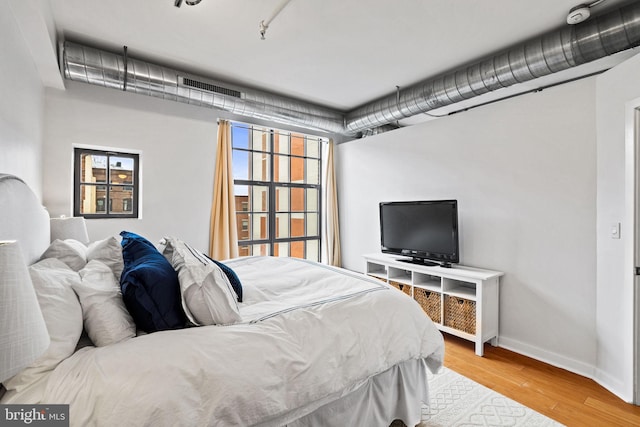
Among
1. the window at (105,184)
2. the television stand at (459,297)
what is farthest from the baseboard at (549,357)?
the window at (105,184)

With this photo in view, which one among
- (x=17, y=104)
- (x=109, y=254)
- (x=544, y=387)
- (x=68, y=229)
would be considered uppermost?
(x=17, y=104)

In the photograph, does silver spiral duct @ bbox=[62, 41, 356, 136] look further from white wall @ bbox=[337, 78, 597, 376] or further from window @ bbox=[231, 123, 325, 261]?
white wall @ bbox=[337, 78, 597, 376]

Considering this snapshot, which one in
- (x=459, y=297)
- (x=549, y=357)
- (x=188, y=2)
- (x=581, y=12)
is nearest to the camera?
(x=188, y=2)

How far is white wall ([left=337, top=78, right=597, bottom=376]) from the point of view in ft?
8.43

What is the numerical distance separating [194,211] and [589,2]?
13.6 feet

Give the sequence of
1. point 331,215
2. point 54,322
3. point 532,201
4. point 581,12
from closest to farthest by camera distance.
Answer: point 54,322, point 581,12, point 532,201, point 331,215

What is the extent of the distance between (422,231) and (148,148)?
3331 millimetres

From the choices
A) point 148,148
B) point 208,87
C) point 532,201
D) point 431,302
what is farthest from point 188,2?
point 431,302

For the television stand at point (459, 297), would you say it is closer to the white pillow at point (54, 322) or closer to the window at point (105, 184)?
the white pillow at point (54, 322)

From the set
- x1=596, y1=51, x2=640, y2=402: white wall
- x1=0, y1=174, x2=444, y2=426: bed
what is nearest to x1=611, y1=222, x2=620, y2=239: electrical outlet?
x1=596, y1=51, x2=640, y2=402: white wall

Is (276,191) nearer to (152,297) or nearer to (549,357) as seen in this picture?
(152,297)

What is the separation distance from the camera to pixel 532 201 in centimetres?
289

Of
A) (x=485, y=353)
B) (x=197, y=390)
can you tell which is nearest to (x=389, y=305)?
(x=197, y=390)

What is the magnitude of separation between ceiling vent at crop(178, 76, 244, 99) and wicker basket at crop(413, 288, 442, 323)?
3060mm
